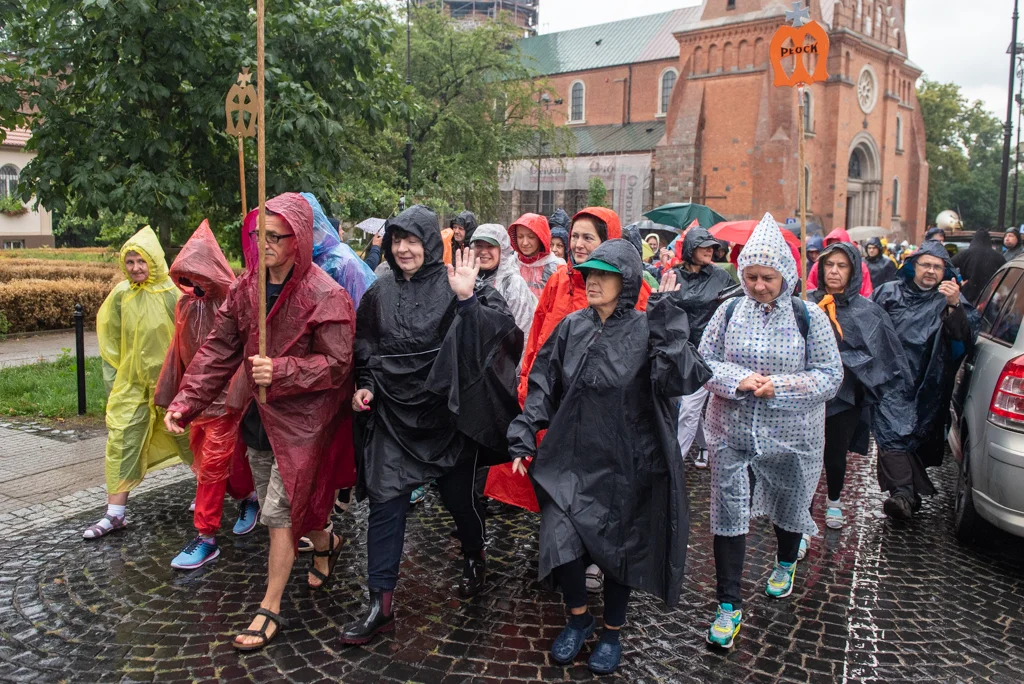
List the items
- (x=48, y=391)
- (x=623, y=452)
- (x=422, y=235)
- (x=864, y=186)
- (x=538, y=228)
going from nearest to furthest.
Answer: (x=623, y=452) < (x=422, y=235) < (x=538, y=228) < (x=48, y=391) < (x=864, y=186)

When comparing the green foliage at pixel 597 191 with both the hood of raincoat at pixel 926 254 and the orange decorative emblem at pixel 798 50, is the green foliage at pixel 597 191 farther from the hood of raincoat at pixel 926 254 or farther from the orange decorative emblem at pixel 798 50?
the orange decorative emblem at pixel 798 50

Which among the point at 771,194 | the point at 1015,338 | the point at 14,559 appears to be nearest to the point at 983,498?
the point at 1015,338

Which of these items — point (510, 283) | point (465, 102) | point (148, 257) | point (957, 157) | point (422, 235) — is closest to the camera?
point (422, 235)

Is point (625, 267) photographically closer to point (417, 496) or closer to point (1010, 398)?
point (1010, 398)

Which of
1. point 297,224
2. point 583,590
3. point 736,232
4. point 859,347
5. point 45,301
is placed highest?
Answer: point 736,232

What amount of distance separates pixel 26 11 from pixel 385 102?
3.81m

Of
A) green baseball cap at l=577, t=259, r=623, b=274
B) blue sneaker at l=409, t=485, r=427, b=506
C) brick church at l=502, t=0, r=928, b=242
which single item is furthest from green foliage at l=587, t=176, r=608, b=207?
green baseball cap at l=577, t=259, r=623, b=274

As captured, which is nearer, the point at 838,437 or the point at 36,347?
the point at 838,437

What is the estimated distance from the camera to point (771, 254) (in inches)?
162

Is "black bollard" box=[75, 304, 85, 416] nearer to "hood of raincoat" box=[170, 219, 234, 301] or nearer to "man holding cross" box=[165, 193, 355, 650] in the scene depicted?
"hood of raincoat" box=[170, 219, 234, 301]

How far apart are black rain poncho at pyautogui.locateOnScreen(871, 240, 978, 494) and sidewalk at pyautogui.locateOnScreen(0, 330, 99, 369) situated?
1032cm

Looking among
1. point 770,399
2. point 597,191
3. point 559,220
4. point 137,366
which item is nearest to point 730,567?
point 770,399

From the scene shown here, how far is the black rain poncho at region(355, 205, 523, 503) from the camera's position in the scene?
13.5 feet

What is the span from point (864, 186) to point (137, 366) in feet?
152
